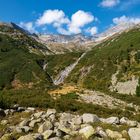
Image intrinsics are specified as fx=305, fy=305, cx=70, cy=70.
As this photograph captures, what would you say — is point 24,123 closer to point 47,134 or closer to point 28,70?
point 47,134

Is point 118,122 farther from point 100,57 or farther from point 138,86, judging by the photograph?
point 100,57

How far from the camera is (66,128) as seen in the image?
2033 centimetres

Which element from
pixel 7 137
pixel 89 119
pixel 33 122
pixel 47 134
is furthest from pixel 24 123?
→ pixel 89 119

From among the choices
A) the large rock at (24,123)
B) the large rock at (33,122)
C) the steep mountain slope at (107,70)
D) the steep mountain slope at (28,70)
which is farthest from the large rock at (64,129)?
the steep mountain slope at (28,70)

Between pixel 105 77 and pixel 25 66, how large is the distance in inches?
2150

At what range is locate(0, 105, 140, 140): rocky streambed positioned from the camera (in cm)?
1900

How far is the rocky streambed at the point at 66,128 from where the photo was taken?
62.3 feet

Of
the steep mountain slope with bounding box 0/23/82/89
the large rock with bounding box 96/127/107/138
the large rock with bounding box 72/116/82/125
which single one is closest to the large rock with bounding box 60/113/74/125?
the large rock with bounding box 72/116/82/125

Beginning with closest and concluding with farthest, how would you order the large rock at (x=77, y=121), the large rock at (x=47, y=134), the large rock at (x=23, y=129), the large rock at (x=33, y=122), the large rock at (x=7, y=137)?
the large rock at (x=47, y=134) < the large rock at (x=7, y=137) < the large rock at (x=23, y=129) < the large rock at (x=77, y=121) < the large rock at (x=33, y=122)

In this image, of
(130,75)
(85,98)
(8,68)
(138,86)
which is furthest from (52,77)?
(85,98)

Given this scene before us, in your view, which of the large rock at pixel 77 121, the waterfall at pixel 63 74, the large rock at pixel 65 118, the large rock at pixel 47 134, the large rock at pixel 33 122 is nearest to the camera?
the large rock at pixel 47 134

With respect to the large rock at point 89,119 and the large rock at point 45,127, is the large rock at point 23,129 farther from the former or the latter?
the large rock at point 89,119

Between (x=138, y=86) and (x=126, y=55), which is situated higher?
(x=126, y=55)

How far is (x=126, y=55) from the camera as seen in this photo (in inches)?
5896
